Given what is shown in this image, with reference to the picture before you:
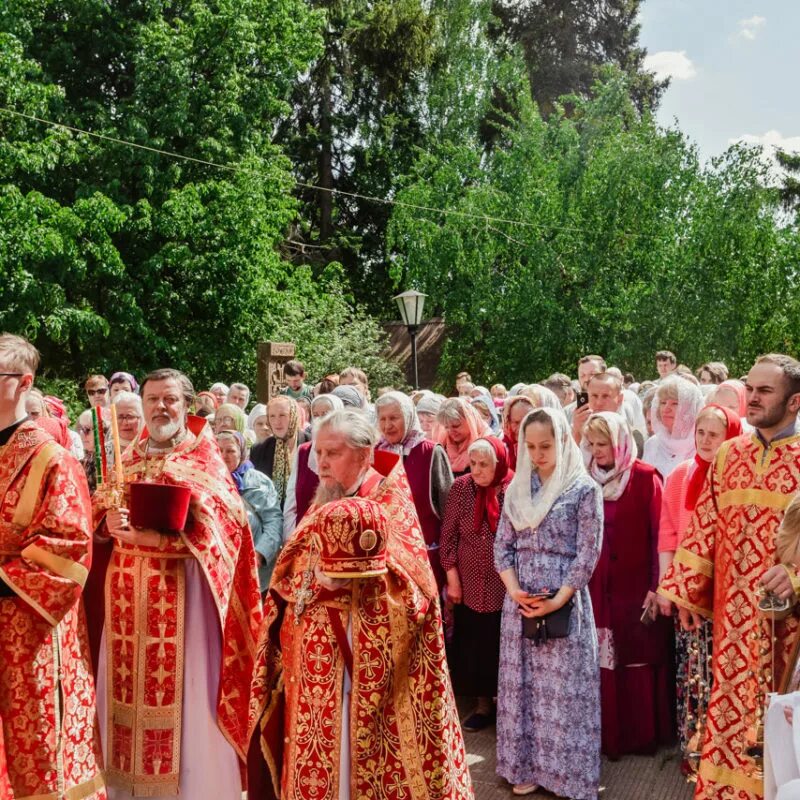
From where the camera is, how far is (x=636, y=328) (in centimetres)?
1905

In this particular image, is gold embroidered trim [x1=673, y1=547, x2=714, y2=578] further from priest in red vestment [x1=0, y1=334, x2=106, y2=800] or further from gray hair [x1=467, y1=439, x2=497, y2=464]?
priest in red vestment [x1=0, y1=334, x2=106, y2=800]

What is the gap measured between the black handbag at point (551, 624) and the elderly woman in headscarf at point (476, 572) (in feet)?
3.09

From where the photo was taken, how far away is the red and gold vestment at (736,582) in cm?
394

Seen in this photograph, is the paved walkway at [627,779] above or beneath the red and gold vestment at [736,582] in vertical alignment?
beneath

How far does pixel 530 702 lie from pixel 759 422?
200cm

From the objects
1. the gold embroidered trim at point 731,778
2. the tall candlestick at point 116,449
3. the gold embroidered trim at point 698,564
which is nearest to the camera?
the gold embroidered trim at point 731,778

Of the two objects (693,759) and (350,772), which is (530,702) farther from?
(350,772)

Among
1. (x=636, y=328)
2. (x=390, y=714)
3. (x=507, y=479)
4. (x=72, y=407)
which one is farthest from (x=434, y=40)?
(x=390, y=714)

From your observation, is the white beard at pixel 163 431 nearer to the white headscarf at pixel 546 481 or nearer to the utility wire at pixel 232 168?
the white headscarf at pixel 546 481

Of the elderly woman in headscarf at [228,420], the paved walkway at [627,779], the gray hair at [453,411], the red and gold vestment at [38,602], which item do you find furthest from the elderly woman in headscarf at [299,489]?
the red and gold vestment at [38,602]

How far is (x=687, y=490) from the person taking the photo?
514cm

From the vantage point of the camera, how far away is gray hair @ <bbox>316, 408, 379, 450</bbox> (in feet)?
11.5

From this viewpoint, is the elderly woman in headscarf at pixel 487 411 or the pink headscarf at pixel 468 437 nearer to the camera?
the pink headscarf at pixel 468 437

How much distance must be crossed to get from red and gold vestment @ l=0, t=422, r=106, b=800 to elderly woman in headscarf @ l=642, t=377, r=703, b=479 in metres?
4.10
